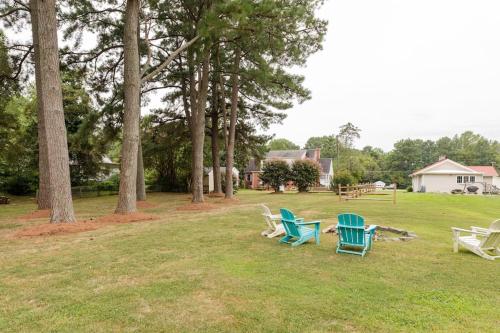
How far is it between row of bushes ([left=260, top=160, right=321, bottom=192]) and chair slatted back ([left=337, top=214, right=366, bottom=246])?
24386 millimetres

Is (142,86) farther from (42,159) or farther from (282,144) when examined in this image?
(282,144)

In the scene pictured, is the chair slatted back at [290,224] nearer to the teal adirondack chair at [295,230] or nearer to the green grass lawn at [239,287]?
the teal adirondack chair at [295,230]

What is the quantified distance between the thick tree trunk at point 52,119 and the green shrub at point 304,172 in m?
23.9

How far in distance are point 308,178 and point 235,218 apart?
2064 centimetres

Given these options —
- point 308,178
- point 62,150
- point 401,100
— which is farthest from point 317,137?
point 62,150

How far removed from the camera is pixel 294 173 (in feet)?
102

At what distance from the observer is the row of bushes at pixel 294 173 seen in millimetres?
30891

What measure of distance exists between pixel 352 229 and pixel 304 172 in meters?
24.8

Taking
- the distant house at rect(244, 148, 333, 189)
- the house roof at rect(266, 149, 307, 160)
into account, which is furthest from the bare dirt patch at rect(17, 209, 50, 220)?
the house roof at rect(266, 149, 307, 160)

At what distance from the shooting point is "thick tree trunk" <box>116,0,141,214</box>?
1124 centimetres

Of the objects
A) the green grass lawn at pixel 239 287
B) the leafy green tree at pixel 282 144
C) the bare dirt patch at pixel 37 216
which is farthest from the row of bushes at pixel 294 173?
the leafy green tree at pixel 282 144

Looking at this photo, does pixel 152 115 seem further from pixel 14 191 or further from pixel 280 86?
pixel 14 191

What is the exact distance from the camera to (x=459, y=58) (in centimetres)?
1956

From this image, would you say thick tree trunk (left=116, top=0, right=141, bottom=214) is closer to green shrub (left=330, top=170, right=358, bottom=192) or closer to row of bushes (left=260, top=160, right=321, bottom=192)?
row of bushes (left=260, top=160, right=321, bottom=192)
